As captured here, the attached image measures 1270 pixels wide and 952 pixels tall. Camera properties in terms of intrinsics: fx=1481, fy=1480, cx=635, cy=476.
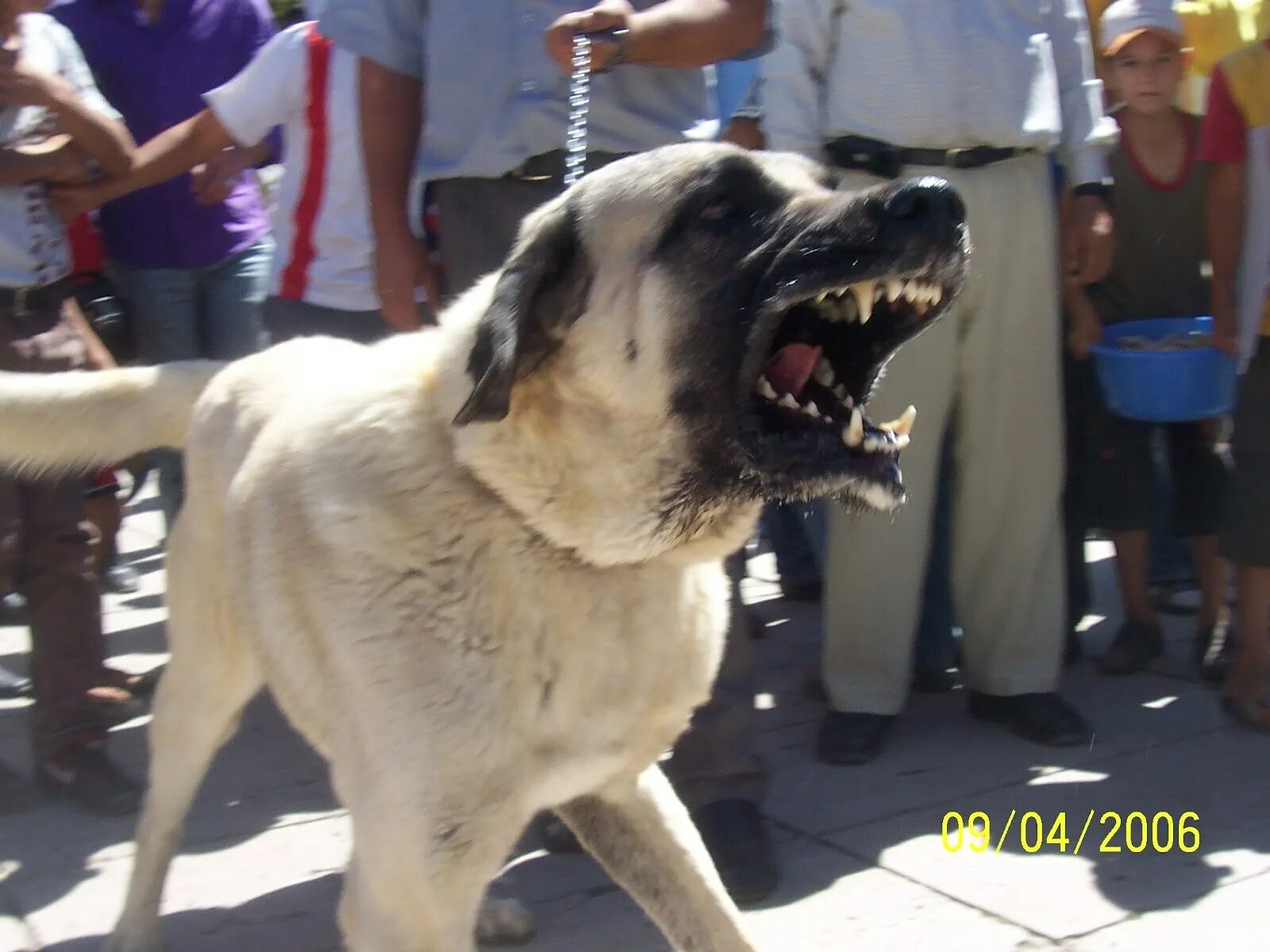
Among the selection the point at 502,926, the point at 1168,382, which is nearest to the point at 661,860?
the point at 502,926

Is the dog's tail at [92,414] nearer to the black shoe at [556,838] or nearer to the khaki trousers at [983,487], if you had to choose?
the black shoe at [556,838]

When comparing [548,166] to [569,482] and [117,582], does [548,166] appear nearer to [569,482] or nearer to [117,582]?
[569,482]

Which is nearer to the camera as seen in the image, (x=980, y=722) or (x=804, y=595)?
(x=980, y=722)

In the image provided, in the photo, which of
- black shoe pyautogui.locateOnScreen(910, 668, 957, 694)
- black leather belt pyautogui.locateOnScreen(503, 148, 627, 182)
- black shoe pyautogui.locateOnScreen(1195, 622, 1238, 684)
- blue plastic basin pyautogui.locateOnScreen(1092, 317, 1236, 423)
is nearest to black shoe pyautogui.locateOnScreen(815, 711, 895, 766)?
black shoe pyautogui.locateOnScreen(910, 668, 957, 694)

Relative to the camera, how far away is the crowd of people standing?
346cm

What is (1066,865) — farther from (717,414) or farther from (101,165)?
(101,165)

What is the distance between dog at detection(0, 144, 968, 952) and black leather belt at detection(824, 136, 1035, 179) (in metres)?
1.39

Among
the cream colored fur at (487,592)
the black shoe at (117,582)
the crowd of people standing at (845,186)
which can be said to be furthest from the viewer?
the black shoe at (117,582)

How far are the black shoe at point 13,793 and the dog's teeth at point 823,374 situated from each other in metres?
2.77

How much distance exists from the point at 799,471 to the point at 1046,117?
2127mm

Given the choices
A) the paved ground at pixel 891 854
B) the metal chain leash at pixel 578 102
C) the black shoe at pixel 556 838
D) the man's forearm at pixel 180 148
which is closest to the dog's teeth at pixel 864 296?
the metal chain leash at pixel 578 102

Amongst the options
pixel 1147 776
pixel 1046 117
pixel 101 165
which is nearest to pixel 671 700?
pixel 1147 776

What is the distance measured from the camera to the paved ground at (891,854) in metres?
3.21

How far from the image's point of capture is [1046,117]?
402 centimetres
